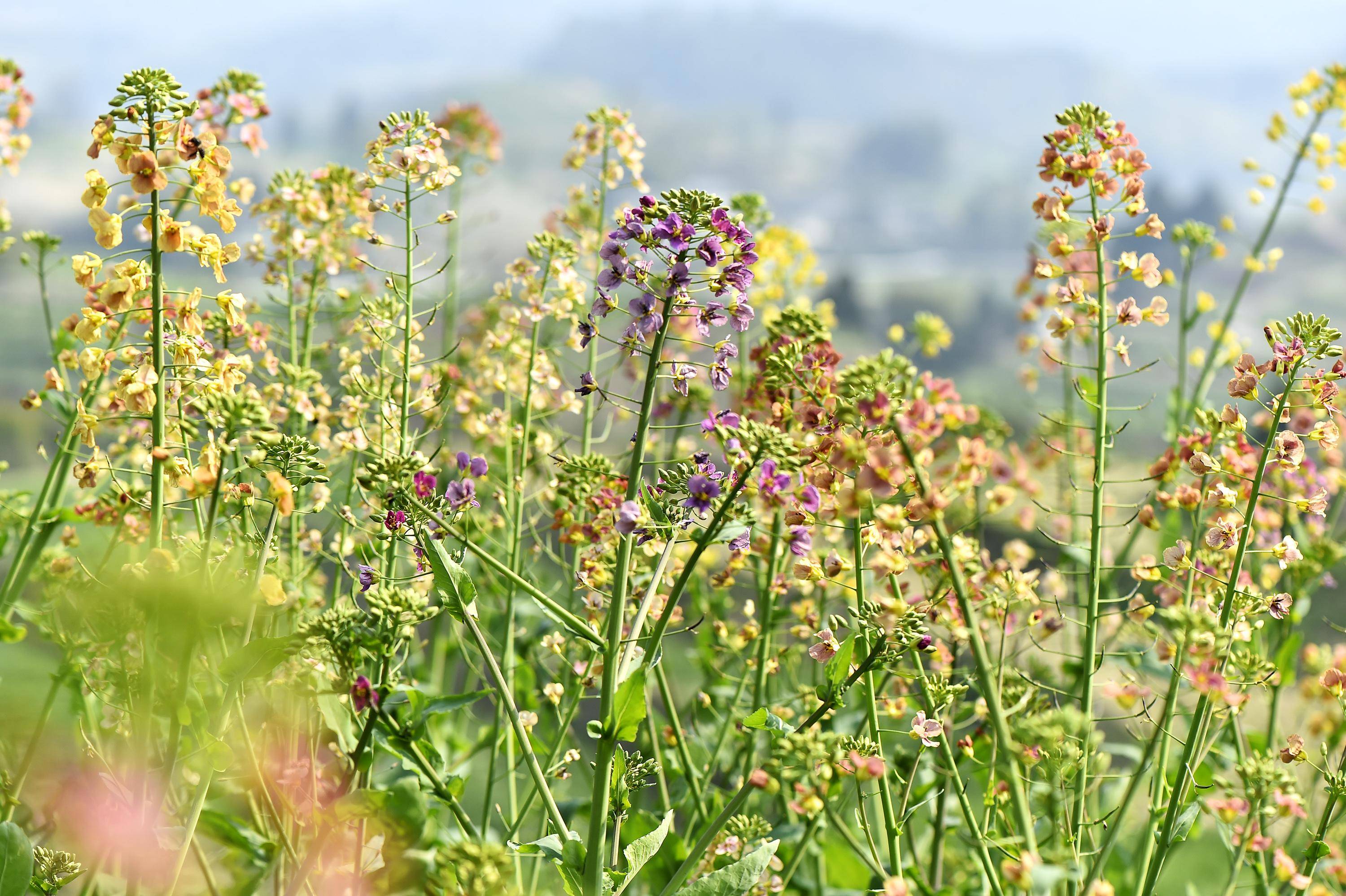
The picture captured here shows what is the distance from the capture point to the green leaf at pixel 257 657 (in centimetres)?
141

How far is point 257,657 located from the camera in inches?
57.1

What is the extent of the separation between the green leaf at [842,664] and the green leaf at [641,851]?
0.37m

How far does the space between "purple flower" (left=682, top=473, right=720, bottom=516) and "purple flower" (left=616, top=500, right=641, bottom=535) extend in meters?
0.08

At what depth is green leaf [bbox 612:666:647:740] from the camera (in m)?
1.42

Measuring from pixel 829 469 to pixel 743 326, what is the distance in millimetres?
263

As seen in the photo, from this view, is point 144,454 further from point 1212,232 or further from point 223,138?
point 1212,232

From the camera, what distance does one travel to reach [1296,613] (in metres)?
2.70

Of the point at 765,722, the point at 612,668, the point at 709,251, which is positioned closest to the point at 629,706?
the point at 612,668

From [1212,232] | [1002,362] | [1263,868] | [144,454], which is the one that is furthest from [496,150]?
[1002,362]

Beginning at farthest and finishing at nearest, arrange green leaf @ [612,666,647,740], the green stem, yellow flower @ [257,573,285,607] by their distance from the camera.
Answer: green leaf @ [612,666,647,740], yellow flower @ [257,573,285,607], the green stem

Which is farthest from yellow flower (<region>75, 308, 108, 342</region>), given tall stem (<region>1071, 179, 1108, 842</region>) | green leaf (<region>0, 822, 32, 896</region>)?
tall stem (<region>1071, 179, 1108, 842</region>)

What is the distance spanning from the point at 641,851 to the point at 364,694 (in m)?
0.52

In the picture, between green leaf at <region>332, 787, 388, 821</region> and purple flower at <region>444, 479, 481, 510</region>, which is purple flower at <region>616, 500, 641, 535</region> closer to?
purple flower at <region>444, 479, 481, 510</region>

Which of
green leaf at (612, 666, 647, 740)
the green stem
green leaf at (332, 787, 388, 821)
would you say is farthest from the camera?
green leaf at (332, 787, 388, 821)
